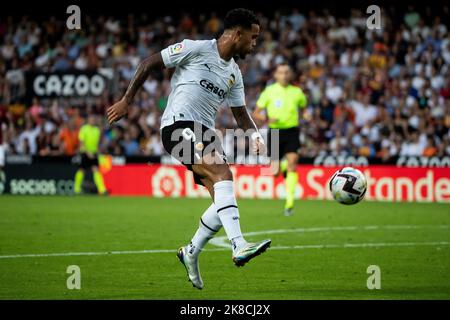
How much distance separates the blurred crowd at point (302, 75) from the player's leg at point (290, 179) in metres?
4.90

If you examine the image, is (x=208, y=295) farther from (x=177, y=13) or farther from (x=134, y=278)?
(x=177, y=13)

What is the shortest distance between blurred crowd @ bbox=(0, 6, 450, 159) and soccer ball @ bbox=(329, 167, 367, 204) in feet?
37.1

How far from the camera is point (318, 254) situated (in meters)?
10.6

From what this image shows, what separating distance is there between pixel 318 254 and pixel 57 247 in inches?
131

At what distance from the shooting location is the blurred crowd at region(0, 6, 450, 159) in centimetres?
2306

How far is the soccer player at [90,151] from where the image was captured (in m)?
23.5

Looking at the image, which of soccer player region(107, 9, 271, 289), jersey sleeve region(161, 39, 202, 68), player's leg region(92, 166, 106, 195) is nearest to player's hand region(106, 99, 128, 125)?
soccer player region(107, 9, 271, 289)

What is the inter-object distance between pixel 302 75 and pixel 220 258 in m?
15.4

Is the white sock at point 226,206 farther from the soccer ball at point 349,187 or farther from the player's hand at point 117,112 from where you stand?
the soccer ball at point 349,187

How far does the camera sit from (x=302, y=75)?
25156 mm

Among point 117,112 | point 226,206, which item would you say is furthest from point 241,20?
point 226,206

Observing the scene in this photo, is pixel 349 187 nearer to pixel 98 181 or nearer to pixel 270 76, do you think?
pixel 98 181

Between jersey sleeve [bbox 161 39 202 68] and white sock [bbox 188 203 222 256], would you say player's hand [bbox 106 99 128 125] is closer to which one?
jersey sleeve [bbox 161 39 202 68]

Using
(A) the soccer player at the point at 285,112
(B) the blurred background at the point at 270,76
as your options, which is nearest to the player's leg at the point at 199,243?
(A) the soccer player at the point at 285,112
